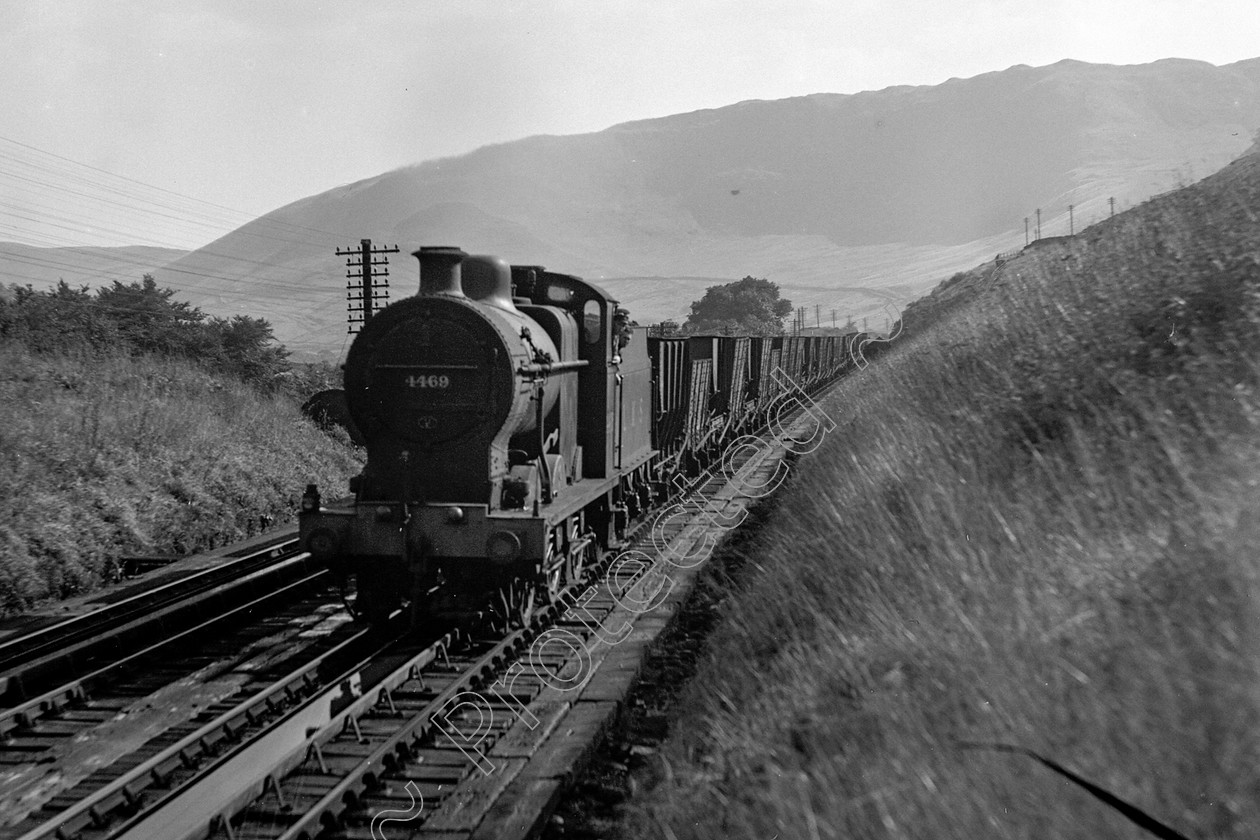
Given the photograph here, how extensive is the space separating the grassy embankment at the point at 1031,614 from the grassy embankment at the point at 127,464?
8675mm

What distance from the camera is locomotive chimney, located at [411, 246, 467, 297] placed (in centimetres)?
868

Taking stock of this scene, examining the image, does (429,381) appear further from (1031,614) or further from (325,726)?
(1031,614)

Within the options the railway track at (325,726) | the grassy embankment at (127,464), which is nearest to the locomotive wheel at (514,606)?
the railway track at (325,726)

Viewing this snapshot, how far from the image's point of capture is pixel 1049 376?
7.75 meters

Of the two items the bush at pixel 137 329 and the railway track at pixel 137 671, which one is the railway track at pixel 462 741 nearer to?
the railway track at pixel 137 671

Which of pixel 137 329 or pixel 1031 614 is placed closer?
pixel 1031 614

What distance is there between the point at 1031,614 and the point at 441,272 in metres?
6.05

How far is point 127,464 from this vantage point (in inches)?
590

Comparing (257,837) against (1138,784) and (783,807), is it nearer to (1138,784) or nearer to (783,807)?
(783,807)

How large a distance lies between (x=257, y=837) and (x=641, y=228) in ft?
633

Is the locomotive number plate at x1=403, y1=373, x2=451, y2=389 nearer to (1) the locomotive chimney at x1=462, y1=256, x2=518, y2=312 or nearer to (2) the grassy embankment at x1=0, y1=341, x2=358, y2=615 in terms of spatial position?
(1) the locomotive chimney at x1=462, y1=256, x2=518, y2=312

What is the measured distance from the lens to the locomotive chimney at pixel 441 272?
868 cm

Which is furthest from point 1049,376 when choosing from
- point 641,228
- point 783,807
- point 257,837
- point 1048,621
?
point 641,228

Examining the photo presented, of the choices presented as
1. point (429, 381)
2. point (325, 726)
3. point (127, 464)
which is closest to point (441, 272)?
point (429, 381)
